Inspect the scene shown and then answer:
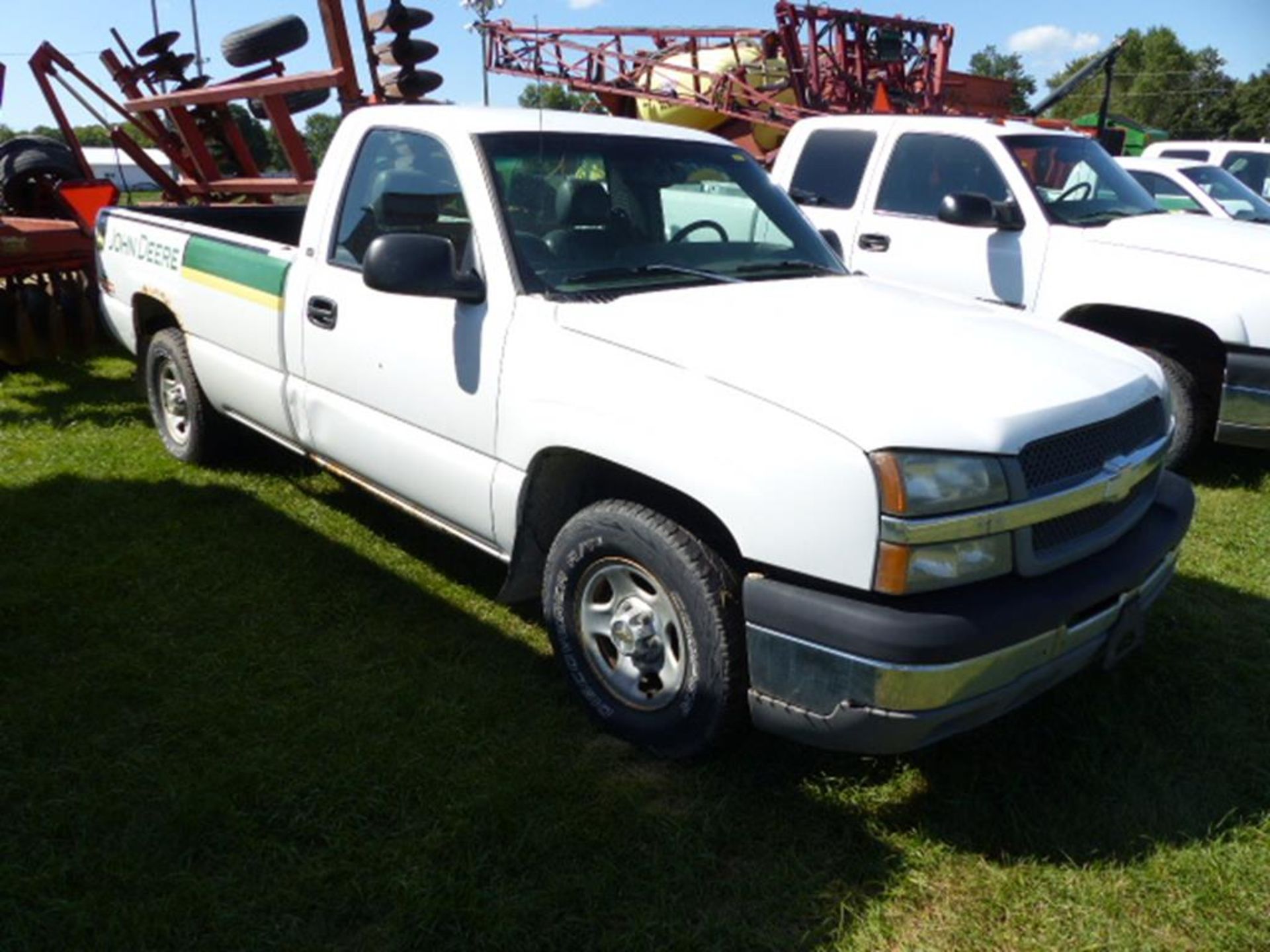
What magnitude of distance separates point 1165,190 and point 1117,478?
27.0 feet

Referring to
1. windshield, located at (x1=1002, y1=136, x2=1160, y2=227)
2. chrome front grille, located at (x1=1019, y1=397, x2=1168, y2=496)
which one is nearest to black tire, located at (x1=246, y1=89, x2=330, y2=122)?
windshield, located at (x1=1002, y1=136, x2=1160, y2=227)

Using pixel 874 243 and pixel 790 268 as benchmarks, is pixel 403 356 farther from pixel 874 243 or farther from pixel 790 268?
pixel 874 243

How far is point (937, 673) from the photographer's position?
8.04 ft

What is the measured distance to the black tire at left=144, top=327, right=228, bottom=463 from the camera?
529 centimetres

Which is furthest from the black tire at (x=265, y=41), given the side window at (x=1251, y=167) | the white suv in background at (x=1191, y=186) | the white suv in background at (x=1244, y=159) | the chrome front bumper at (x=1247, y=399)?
the side window at (x=1251, y=167)

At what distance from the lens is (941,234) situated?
6.48 m

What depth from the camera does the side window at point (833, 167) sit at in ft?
22.7

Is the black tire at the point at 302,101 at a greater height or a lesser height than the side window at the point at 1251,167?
greater

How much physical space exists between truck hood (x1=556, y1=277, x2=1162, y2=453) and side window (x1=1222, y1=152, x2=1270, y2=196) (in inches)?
450

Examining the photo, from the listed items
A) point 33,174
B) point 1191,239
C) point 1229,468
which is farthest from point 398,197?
point 33,174

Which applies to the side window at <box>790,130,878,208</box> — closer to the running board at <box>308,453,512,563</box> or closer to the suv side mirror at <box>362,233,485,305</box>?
the running board at <box>308,453,512,563</box>

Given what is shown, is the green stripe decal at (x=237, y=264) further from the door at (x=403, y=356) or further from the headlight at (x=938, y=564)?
the headlight at (x=938, y=564)

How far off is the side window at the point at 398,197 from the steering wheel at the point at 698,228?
2.51 feet

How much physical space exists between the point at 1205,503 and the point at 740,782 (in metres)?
3.71
